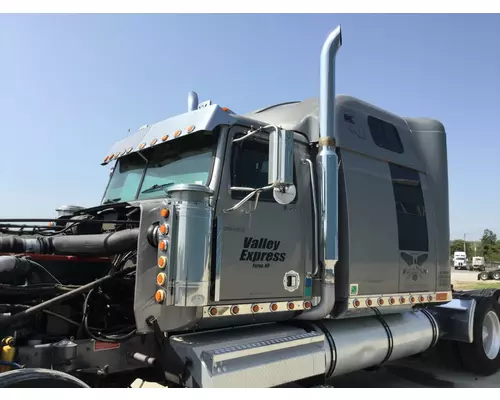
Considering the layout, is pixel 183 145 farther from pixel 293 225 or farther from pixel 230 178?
pixel 293 225

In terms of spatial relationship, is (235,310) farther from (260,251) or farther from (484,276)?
(484,276)

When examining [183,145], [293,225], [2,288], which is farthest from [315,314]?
[2,288]

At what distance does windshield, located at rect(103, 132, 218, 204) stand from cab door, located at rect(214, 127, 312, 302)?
0.70ft

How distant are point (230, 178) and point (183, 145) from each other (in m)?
0.64

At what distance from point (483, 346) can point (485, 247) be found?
66.5m

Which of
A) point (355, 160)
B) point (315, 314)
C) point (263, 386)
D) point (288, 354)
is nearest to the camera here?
point (263, 386)

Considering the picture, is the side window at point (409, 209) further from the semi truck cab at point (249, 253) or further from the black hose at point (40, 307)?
the black hose at point (40, 307)

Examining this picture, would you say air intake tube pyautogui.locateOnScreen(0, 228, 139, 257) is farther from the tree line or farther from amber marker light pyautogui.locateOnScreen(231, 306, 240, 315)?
the tree line

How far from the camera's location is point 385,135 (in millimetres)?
Answer: 5609

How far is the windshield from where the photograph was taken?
4.06 metres

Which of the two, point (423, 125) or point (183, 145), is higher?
point (423, 125)

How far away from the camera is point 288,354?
4090 millimetres

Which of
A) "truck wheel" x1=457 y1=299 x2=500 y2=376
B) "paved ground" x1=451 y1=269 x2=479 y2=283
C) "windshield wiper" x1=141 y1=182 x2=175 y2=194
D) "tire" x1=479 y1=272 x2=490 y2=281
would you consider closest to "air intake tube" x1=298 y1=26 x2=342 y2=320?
"windshield wiper" x1=141 y1=182 x2=175 y2=194

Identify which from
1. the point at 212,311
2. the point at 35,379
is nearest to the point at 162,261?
the point at 212,311
